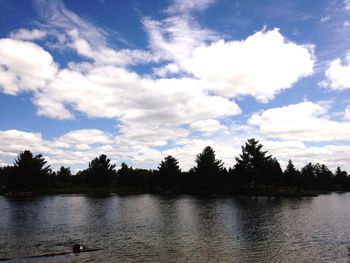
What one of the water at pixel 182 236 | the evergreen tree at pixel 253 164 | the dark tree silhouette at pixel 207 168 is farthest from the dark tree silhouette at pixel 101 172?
the water at pixel 182 236

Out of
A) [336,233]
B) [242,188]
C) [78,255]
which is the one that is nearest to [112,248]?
[78,255]

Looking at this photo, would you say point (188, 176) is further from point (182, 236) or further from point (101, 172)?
point (182, 236)

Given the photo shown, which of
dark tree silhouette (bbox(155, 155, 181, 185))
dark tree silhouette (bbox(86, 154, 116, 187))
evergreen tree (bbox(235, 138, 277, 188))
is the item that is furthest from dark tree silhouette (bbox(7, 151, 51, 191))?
evergreen tree (bbox(235, 138, 277, 188))

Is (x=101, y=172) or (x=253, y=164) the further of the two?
(x=101, y=172)

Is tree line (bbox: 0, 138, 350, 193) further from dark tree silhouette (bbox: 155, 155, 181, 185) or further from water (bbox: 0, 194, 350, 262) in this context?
water (bbox: 0, 194, 350, 262)

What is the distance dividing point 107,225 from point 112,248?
19.9 metres

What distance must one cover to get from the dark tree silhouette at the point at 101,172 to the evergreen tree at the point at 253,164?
67.3m

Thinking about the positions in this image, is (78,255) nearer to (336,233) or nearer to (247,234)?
(247,234)

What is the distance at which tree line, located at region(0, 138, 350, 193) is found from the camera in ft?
504

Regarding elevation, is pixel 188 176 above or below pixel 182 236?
above

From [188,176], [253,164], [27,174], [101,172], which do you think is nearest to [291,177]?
[253,164]

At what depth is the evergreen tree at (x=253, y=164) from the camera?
15100 cm

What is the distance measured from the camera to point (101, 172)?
611 ft

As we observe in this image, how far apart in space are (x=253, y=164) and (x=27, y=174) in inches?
3835
